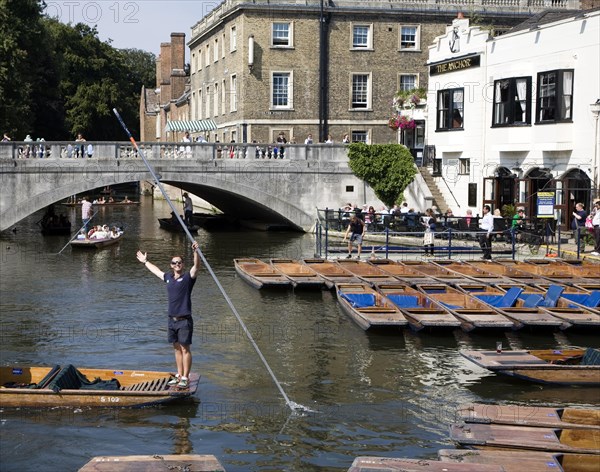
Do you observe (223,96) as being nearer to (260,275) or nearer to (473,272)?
(260,275)

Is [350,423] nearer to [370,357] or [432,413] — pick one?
[432,413]

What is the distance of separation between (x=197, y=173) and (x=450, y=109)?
10358 millimetres

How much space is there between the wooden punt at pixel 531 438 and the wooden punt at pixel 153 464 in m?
2.99

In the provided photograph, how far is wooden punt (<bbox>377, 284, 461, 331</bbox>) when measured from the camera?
19.2 meters

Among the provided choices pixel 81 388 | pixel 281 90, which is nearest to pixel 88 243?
pixel 281 90

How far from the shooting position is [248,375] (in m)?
16.8

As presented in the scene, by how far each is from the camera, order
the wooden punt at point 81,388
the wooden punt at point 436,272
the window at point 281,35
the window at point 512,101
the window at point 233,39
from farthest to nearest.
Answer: the window at point 233,39
the window at point 281,35
the window at point 512,101
the wooden punt at point 436,272
the wooden punt at point 81,388

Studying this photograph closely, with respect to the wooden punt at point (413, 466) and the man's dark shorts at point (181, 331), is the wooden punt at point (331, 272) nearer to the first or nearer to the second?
the man's dark shorts at point (181, 331)

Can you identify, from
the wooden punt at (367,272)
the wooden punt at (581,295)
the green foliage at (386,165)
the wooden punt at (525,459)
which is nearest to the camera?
the wooden punt at (525,459)

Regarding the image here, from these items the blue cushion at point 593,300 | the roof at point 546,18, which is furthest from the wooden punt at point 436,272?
the roof at point 546,18

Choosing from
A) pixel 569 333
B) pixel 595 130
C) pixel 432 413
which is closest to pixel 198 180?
pixel 595 130

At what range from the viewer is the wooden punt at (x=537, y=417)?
12016 millimetres

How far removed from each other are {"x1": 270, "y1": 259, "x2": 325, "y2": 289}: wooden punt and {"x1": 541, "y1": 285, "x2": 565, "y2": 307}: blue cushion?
600 cm

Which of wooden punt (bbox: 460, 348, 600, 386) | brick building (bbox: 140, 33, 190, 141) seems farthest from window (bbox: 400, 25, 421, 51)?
wooden punt (bbox: 460, 348, 600, 386)
